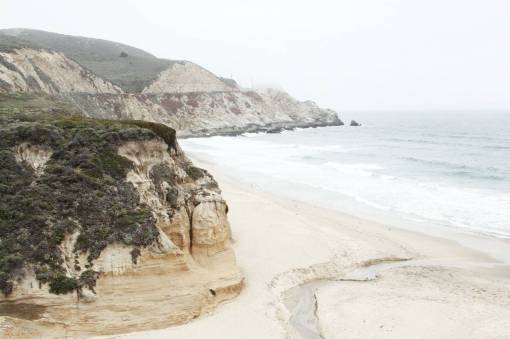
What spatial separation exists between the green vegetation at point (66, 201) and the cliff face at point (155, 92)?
28605 mm

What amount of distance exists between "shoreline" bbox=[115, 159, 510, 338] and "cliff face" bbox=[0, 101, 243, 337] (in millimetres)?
883

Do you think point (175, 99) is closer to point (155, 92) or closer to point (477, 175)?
point (155, 92)

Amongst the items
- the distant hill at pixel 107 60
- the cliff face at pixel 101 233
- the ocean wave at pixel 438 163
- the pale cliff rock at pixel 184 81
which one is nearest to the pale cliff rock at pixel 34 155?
the cliff face at pixel 101 233

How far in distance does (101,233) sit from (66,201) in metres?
1.30

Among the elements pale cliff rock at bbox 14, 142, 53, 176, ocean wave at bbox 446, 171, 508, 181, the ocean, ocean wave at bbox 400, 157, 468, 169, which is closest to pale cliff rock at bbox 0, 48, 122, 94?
the ocean

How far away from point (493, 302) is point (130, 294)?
1023 cm

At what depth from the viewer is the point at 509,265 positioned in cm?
1694

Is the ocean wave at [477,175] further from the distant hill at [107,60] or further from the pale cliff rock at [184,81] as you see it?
the pale cliff rock at [184,81]

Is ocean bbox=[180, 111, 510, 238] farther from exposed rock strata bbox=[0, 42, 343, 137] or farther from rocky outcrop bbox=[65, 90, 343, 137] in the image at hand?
exposed rock strata bbox=[0, 42, 343, 137]

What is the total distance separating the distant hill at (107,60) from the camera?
8381cm

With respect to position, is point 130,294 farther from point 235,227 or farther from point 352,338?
point 235,227

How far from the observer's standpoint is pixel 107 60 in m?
99.8

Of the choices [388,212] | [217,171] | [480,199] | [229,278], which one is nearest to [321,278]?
[229,278]

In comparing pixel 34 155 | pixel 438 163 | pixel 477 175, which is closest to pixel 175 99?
pixel 438 163
